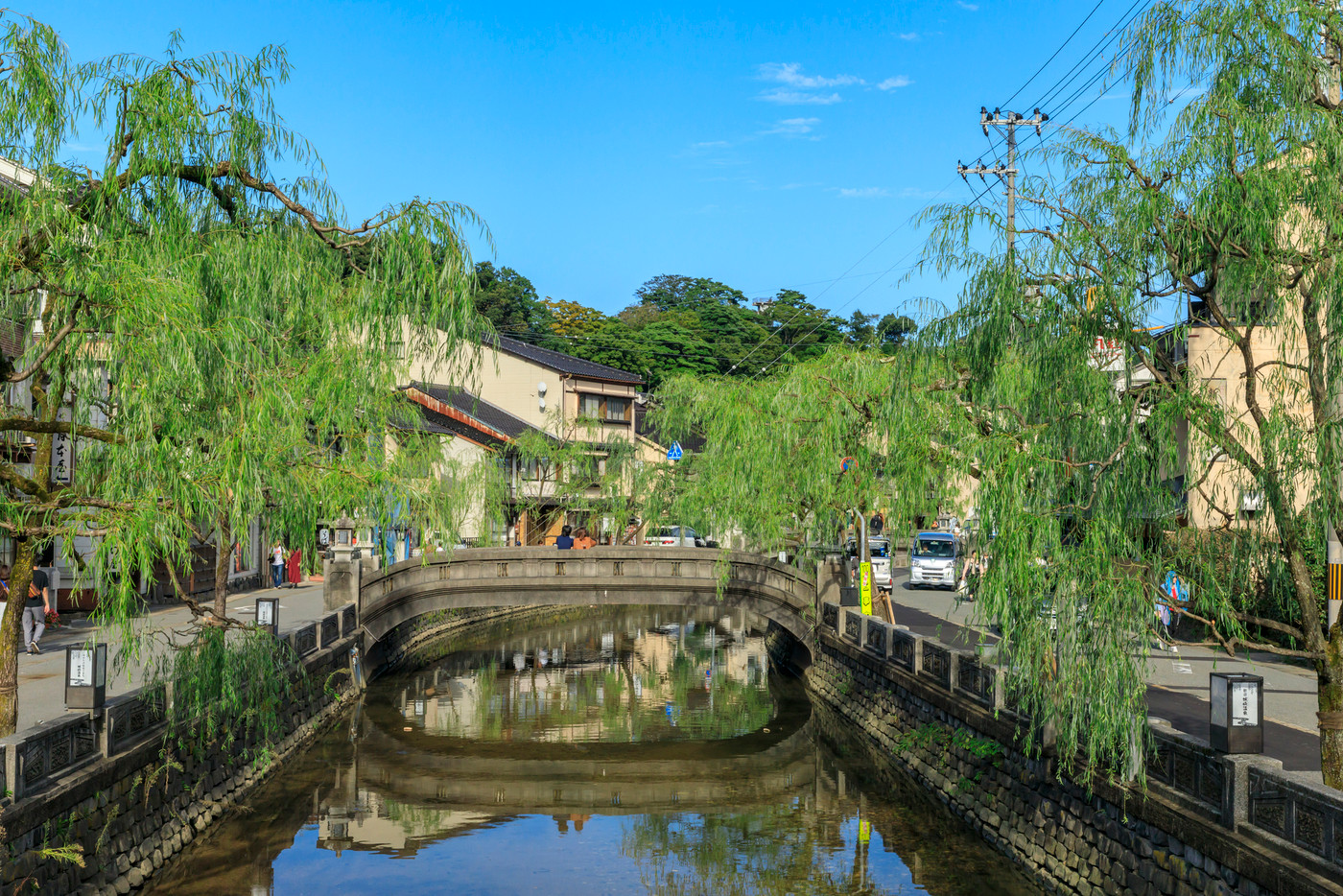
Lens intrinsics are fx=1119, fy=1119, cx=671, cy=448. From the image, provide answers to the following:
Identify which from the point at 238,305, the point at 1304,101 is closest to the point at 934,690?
the point at 1304,101

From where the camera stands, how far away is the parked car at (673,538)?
156ft

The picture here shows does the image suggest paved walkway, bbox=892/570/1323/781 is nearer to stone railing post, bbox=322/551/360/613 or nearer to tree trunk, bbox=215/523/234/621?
tree trunk, bbox=215/523/234/621

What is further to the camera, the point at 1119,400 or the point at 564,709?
the point at 564,709

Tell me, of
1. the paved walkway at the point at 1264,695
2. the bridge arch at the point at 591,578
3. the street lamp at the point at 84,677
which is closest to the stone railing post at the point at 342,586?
the bridge arch at the point at 591,578

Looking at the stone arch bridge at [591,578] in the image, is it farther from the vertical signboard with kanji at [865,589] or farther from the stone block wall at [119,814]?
the stone block wall at [119,814]

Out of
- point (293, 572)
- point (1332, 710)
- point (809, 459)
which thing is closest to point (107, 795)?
point (1332, 710)

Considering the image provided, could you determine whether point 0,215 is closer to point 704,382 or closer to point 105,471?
point 105,471

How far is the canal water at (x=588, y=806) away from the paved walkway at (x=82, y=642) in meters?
2.61

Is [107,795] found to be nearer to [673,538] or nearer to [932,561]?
[932,561]

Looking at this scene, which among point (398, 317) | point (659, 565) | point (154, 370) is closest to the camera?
point (154, 370)

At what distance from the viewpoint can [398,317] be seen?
12.7 m

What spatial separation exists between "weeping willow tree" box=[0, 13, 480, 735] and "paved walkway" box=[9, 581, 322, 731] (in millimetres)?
1828

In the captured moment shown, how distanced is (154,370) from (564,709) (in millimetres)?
18786

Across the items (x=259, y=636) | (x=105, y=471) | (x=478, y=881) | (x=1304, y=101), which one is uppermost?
(x=1304, y=101)
